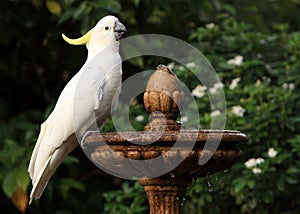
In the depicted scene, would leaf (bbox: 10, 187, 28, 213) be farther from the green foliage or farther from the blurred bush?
the green foliage

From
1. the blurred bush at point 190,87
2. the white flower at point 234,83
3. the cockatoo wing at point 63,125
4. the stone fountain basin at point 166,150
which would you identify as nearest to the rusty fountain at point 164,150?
the stone fountain basin at point 166,150

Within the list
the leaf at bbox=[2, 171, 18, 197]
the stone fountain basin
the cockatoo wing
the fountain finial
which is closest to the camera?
the stone fountain basin

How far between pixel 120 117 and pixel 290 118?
891 mm

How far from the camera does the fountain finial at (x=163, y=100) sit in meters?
2.15

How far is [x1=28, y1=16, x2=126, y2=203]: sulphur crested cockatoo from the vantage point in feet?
7.73

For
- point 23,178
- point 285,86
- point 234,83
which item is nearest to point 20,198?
point 23,178

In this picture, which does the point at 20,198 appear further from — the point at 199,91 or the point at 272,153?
the point at 272,153

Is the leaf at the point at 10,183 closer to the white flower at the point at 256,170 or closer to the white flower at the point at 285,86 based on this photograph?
the white flower at the point at 256,170

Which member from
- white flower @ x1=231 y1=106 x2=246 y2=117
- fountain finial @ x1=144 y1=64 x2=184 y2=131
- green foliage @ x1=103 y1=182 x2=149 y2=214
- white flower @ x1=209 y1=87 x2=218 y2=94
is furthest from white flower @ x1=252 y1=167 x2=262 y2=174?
fountain finial @ x1=144 y1=64 x2=184 y2=131

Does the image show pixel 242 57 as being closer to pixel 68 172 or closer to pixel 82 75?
pixel 68 172

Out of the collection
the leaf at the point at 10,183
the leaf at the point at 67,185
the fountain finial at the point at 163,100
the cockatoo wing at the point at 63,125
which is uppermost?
the fountain finial at the point at 163,100

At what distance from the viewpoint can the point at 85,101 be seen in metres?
2.35

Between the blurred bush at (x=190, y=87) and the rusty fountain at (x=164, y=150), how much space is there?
2.21 feet

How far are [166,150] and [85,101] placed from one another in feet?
1.51
